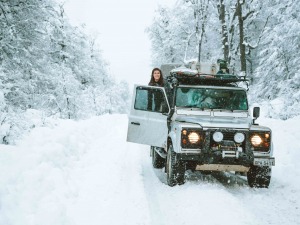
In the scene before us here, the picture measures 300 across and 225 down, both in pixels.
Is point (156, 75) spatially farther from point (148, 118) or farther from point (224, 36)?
point (224, 36)

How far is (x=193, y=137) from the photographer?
6754 mm

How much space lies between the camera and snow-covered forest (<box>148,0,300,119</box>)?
1612 centimetres

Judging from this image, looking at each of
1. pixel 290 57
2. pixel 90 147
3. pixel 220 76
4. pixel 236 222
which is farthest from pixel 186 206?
pixel 290 57

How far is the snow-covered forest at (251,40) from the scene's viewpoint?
1612cm

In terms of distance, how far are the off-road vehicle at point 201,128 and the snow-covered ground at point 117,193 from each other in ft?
1.52

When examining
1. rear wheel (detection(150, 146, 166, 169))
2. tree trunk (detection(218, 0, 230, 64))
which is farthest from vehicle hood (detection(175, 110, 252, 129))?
tree trunk (detection(218, 0, 230, 64))

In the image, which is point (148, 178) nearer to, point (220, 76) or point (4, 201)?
point (220, 76)

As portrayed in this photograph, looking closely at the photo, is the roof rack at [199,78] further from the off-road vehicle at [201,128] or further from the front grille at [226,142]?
the front grille at [226,142]

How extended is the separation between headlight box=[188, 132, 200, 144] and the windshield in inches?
47.5

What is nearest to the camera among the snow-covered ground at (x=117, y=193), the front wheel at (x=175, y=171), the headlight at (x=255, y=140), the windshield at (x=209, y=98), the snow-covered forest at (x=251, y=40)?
the snow-covered ground at (x=117, y=193)

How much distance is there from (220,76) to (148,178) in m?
2.87

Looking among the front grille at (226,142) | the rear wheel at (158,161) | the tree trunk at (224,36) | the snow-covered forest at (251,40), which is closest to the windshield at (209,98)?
the front grille at (226,142)

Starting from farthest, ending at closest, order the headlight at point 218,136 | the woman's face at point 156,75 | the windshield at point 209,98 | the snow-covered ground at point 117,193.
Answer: the woman's face at point 156,75, the windshield at point 209,98, the headlight at point 218,136, the snow-covered ground at point 117,193

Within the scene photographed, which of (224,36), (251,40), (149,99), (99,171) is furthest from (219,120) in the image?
(251,40)
